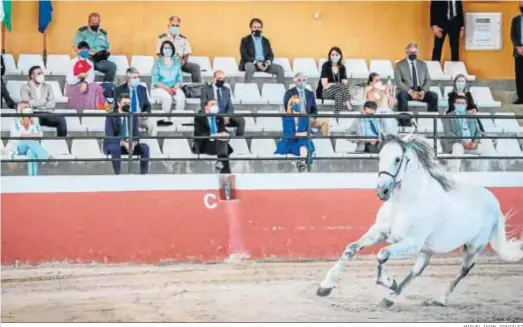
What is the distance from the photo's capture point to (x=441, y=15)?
11883mm

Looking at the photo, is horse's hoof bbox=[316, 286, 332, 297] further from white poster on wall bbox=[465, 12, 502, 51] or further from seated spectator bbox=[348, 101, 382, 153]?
white poster on wall bbox=[465, 12, 502, 51]

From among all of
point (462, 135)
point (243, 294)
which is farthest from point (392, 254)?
point (462, 135)

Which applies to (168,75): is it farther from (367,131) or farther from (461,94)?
(461,94)

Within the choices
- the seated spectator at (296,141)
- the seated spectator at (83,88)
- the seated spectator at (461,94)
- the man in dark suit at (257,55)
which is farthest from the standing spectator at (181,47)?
the seated spectator at (461,94)

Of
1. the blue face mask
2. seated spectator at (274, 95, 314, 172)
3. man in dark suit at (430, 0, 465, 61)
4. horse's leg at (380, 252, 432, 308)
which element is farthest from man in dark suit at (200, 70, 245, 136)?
man in dark suit at (430, 0, 465, 61)

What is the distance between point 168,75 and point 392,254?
121 inches

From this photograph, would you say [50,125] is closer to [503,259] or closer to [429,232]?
[429,232]

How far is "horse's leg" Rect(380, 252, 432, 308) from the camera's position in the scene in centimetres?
919

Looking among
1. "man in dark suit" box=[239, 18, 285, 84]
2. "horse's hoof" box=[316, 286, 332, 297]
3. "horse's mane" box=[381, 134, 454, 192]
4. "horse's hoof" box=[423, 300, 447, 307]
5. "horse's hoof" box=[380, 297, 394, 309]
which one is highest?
"man in dark suit" box=[239, 18, 285, 84]

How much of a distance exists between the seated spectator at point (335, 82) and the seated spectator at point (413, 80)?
0.50 m

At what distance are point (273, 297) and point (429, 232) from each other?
1.32 metres

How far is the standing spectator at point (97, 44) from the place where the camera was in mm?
10984

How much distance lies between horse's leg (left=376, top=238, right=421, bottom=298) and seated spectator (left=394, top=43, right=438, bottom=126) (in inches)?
88.3

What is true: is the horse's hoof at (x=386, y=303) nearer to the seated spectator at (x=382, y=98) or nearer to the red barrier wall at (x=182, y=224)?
the red barrier wall at (x=182, y=224)
